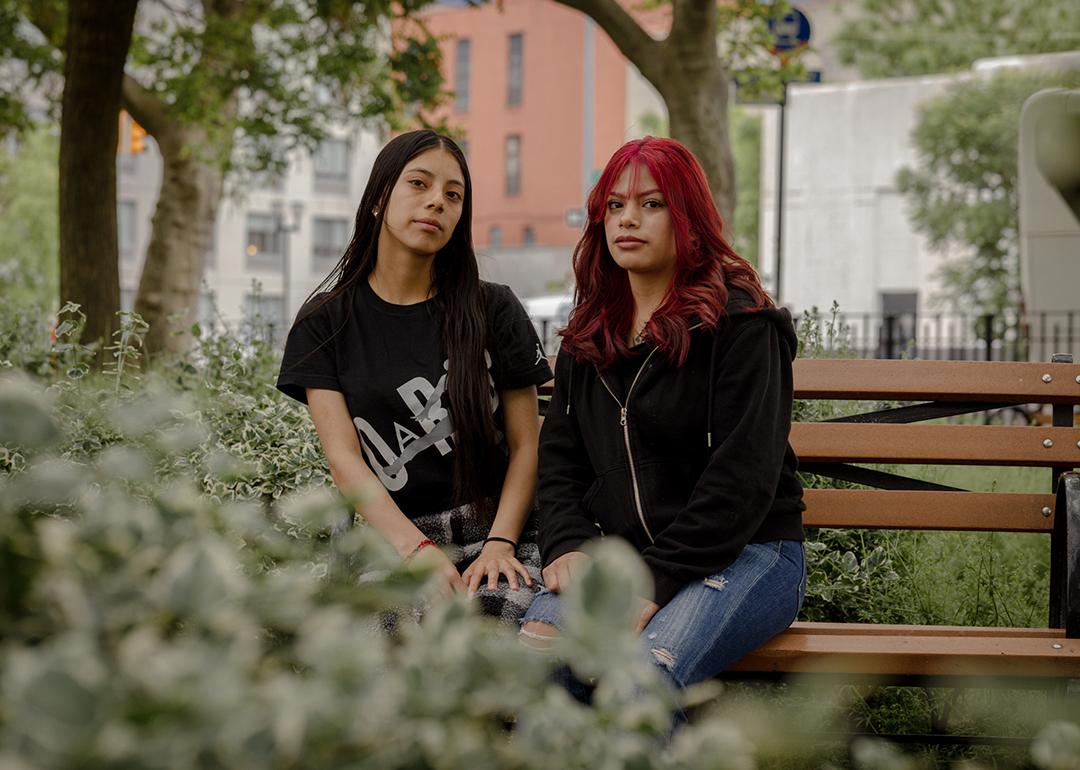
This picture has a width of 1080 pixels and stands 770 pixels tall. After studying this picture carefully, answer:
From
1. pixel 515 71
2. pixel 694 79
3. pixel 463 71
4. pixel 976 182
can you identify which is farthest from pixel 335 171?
pixel 694 79

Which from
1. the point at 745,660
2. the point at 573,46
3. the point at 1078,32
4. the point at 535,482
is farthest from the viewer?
the point at 573,46

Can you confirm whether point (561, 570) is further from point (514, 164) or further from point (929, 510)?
point (514, 164)

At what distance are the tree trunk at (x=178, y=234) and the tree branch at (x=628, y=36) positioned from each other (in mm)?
4974

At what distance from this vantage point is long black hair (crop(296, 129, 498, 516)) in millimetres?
3383

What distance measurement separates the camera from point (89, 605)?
3.32 ft

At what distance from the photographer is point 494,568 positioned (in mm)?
3201

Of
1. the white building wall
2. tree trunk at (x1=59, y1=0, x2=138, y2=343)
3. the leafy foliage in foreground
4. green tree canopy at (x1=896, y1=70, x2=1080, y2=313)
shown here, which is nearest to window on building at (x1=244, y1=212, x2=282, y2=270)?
the white building wall

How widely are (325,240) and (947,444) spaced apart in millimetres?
56566

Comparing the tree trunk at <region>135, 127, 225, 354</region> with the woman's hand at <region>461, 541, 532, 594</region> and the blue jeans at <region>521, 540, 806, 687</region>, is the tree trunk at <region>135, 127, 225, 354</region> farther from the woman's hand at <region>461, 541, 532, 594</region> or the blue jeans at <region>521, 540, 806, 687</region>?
the blue jeans at <region>521, 540, 806, 687</region>

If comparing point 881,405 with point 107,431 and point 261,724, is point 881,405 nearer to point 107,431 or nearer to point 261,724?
point 107,431

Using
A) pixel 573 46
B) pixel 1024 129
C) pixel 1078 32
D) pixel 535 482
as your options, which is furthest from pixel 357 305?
pixel 573 46

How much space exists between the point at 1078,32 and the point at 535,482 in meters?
36.4

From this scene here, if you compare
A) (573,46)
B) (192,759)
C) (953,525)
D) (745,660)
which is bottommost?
(745,660)

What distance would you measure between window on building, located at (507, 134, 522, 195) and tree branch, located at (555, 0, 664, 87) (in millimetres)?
47764
